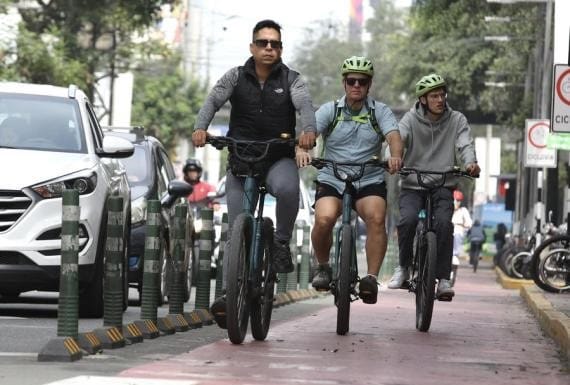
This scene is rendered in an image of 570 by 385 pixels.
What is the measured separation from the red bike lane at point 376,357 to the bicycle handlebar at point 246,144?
1.14 meters

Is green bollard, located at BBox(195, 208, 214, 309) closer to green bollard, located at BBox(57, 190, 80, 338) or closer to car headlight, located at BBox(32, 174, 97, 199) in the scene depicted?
car headlight, located at BBox(32, 174, 97, 199)

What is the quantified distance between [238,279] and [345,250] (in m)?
1.56

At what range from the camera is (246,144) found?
11531 mm

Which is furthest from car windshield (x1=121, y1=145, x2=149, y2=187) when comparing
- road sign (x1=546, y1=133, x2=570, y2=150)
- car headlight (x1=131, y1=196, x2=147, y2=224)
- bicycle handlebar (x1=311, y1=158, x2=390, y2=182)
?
road sign (x1=546, y1=133, x2=570, y2=150)

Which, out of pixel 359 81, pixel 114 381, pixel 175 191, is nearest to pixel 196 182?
pixel 175 191

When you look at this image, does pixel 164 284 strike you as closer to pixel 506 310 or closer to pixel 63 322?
pixel 506 310

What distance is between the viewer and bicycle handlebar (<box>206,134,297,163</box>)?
1143 cm

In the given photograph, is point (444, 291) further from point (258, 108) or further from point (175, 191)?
point (175, 191)

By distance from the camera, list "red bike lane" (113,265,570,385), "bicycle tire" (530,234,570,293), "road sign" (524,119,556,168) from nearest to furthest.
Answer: "red bike lane" (113,265,570,385) → "bicycle tire" (530,234,570,293) → "road sign" (524,119,556,168)

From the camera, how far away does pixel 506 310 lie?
20062mm

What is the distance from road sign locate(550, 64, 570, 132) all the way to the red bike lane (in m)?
2.57

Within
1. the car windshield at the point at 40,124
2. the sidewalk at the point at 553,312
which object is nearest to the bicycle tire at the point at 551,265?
the sidewalk at the point at 553,312

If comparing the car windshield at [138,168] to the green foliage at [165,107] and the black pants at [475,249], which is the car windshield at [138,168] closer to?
the black pants at [475,249]

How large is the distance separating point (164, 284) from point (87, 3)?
22380 mm
